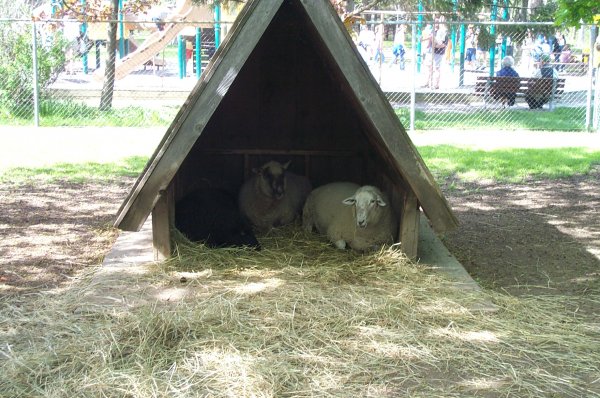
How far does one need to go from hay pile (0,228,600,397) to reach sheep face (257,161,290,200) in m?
Answer: 1.52

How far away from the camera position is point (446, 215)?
6234 millimetres

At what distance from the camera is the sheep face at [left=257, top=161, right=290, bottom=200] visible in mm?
7625

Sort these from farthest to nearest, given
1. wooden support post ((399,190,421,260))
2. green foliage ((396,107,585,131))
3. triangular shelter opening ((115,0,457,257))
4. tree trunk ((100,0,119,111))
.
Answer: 1. tree trunk ((100,0,119,111))
2. green foliage ((396,107,585,131))
3. triangular shelter opening ((115,0,457,257))
4. wooden support post ((399,190,421,260))

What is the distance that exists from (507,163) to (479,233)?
14.5 ft

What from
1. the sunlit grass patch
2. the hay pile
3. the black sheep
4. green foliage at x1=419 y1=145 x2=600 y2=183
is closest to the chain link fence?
green foliage at x1=419 y1=145 x2=600 y2=183

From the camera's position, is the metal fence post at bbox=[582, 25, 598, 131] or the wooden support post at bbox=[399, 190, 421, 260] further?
the metal fence post at bbox=[582, 25, 598, 131]

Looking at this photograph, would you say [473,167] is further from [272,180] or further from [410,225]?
[410,225]

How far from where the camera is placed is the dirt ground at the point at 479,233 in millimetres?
6613

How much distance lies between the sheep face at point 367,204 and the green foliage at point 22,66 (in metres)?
11.6

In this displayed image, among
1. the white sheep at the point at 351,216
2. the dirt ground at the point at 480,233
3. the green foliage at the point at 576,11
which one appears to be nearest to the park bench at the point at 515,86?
the dirt ground at the point at 480,233

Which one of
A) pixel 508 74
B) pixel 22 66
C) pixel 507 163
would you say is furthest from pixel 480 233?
pixel 508 74

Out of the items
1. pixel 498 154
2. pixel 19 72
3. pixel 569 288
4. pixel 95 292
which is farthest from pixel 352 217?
pixel 19 72

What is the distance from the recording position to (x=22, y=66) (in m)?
16.2

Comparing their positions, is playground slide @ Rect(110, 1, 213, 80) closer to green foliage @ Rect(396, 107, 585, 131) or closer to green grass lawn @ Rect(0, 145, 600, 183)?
green foliage @ Rect(396, 107, 585, 131)
